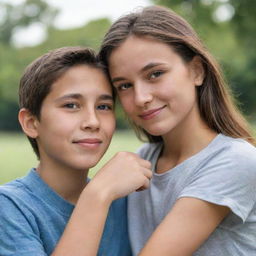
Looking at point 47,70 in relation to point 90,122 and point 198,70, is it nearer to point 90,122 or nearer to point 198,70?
point 90,122

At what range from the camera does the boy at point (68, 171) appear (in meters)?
1.74

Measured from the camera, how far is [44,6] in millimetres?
49094

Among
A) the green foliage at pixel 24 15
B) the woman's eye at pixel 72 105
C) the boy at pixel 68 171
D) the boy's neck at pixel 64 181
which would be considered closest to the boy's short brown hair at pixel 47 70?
the boy at pixel 68 171

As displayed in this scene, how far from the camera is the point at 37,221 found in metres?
1.86

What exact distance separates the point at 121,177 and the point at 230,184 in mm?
390

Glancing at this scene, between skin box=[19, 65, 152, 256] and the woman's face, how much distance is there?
0.09m

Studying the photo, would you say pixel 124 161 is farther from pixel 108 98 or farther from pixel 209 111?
pixel 209 111

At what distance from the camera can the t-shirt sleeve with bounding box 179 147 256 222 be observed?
180cm

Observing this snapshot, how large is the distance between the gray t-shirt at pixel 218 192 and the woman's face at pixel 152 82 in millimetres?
191

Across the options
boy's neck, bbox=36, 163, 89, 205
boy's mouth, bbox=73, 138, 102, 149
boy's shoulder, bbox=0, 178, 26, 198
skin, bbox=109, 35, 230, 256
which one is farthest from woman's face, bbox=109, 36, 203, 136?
boy's shoulder, bbox=0, 178, 26, 198

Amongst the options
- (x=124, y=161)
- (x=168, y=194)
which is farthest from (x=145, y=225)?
(x=124, y=161)

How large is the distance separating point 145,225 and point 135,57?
678mm

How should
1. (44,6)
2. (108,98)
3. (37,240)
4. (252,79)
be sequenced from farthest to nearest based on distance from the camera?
(44,6), (252,79), (108,98), (37,240)

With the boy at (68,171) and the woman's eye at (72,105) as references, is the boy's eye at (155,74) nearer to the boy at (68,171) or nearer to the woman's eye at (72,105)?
the boy at (68,171)
